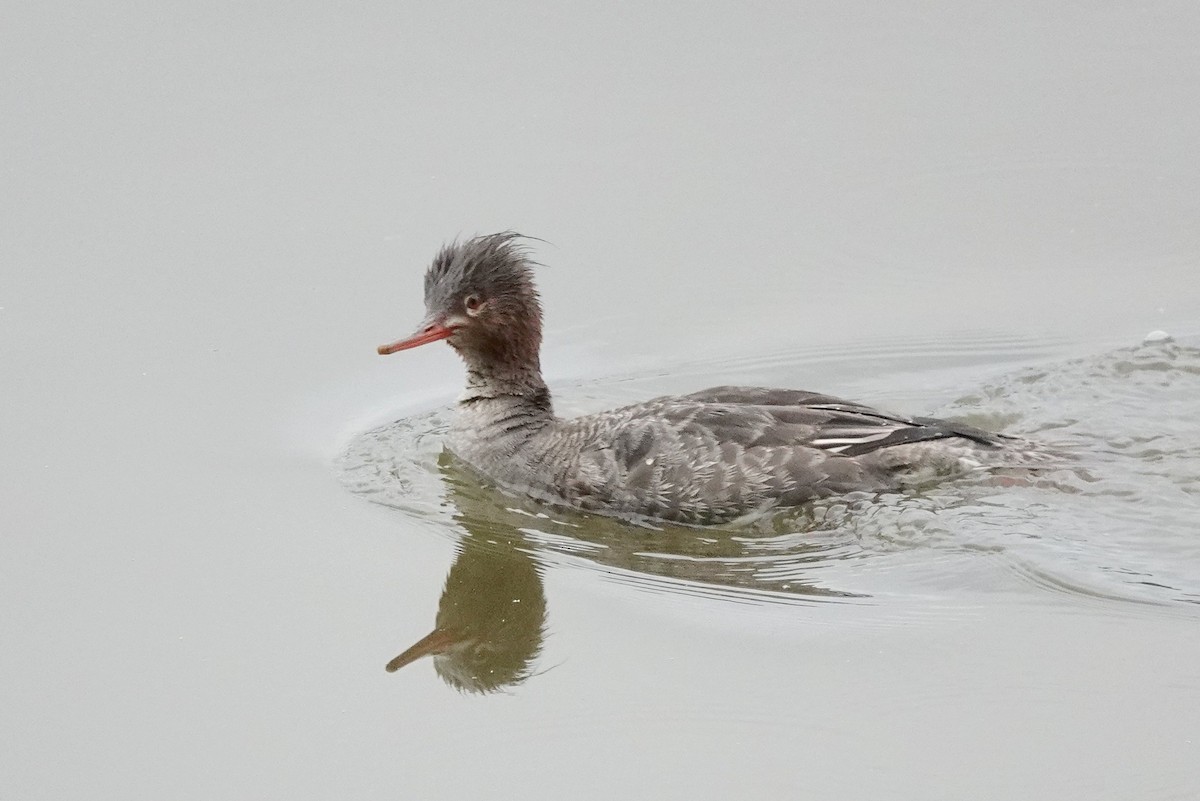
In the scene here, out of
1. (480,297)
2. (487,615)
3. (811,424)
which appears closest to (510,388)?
(480,297)

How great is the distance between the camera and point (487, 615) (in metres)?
8.45

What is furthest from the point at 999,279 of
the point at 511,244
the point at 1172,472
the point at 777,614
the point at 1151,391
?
the point at 777,614

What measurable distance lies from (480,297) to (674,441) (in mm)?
1492

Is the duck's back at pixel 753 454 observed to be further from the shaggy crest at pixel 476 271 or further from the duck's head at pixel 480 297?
the shaggy crest at pixel 476 271

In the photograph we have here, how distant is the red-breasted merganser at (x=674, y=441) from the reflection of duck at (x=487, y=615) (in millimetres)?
623

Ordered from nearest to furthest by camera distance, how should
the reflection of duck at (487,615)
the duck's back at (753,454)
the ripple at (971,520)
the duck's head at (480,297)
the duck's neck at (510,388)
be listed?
the reflection of duck at (487,615) → the ripple at (971,520) → the duck's back at (753,454) → the duck's head at (480,297) → the duck's neck at (510,388)

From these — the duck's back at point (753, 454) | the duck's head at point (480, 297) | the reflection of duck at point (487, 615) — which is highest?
the duck's head at point (480, 297)

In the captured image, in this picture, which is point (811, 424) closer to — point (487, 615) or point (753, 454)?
point (753, 454)

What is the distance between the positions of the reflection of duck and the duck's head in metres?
1.16

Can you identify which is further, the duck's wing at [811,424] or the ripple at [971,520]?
the duck's wing at [811,424]

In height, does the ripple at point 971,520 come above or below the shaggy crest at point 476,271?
below

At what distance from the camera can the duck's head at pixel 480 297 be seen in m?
9.88

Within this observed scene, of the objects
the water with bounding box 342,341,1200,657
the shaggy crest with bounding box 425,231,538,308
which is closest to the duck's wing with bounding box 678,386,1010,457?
the water with bounding box 342,341,1200,657

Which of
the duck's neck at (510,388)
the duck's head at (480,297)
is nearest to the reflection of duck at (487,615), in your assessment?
the duck's neck at (510,388)
